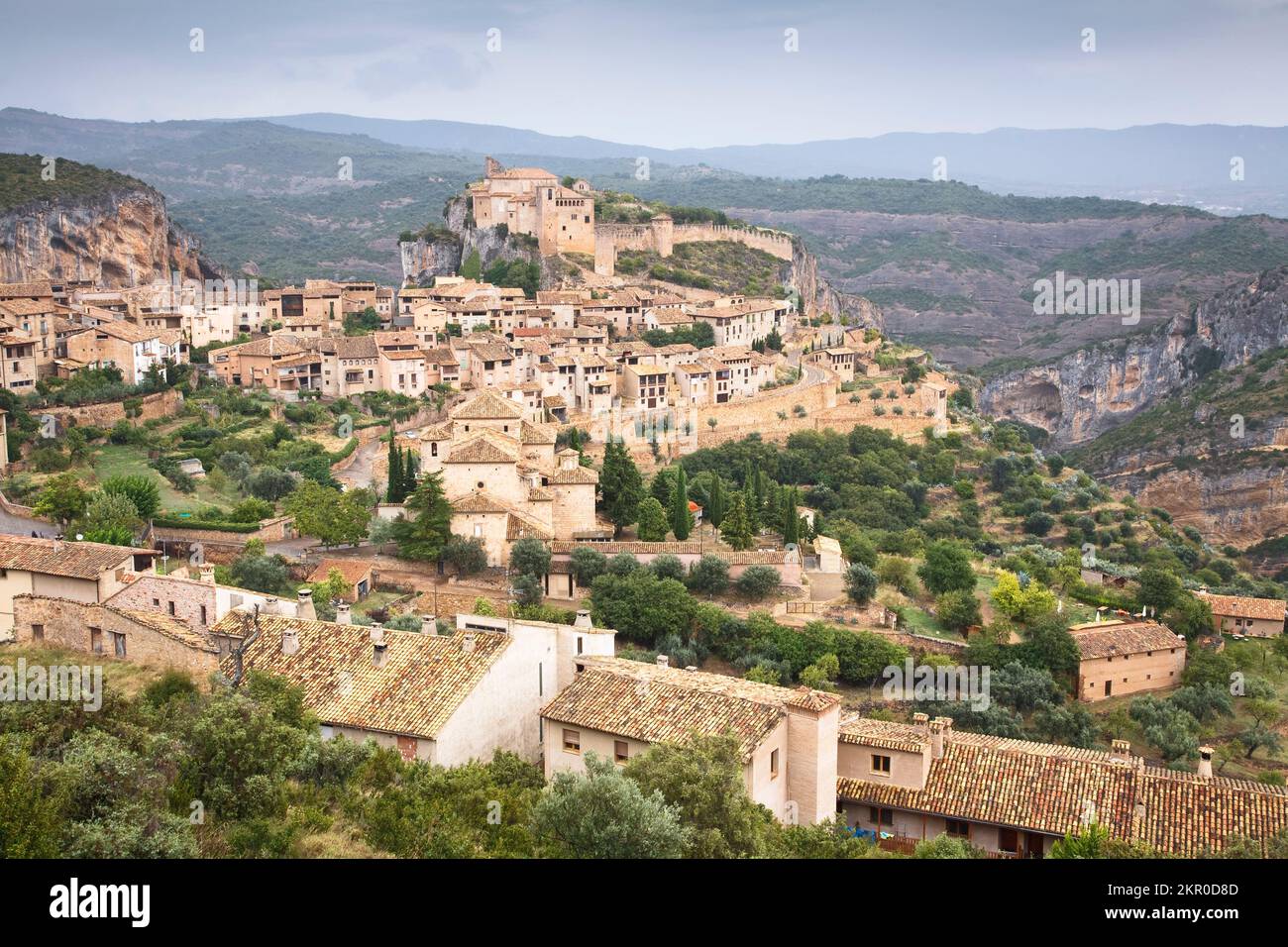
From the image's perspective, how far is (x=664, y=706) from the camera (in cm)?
1488

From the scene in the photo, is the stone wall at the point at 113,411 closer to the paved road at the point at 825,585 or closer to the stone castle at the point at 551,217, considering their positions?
the paved road at the point at 825,585

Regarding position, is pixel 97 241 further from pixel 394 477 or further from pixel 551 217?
pixel 394 477

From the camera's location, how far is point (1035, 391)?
9394 cm

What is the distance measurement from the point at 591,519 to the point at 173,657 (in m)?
15.2

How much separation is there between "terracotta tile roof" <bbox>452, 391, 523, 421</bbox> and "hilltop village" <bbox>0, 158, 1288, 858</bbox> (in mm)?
124

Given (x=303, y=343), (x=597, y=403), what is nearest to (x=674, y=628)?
(x=597, y=403)

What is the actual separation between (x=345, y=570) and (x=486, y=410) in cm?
627

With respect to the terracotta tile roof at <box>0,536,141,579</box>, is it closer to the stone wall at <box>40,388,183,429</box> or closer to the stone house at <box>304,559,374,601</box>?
the stone house at <box>304,559,374,601</box>

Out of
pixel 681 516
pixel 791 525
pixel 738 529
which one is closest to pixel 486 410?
pixel 681 516

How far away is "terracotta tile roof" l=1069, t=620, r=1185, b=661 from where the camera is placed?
26438 mm

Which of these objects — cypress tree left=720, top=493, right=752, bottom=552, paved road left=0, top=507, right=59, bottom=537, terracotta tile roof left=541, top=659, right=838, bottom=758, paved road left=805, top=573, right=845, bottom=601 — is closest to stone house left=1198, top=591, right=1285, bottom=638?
paved road left=805, top=573, right=845, bottom=601
